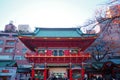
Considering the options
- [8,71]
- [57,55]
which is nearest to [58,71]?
[57,55]

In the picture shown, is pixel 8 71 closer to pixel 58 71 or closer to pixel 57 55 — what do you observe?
pixel 58 71

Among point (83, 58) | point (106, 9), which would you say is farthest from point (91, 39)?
point (106, 9)

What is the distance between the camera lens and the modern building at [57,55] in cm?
2023

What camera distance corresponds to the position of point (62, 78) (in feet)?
72.4

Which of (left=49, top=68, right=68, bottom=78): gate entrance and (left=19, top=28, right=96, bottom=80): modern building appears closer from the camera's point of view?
(left=19, top=28, right=96, bottom=80): modern building

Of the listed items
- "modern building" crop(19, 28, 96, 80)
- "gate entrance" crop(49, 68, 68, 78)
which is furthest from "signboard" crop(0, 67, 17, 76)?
"gate entrance" crop(49, 68, 68, 78)

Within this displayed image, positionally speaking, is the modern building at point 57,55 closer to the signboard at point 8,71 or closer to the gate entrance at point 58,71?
the gate entrance at point 58,71

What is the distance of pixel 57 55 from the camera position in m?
21.0

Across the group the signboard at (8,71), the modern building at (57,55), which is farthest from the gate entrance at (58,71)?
the signboard at (8,71)

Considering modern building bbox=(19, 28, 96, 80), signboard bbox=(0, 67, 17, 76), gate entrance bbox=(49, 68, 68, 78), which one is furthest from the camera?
gate entrance bbox=(49, 68, 68, 78)

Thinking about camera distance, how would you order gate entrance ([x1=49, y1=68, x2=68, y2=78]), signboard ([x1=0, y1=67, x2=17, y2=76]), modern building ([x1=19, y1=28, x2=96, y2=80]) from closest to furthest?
modern building ([x1=19, y1=28, x2=96, y2=80])
signboard ([x1=0, y1=67, x2=17, y2=76])
gate entrance ([x1=49, y1=68, x2=68, y2=78])

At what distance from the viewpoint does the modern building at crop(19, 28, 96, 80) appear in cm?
2023

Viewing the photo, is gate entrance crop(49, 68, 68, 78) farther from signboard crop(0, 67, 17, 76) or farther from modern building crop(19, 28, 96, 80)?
signboard crop(0, 67, 17, 76)

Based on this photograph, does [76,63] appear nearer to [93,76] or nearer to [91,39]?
[91,39]
